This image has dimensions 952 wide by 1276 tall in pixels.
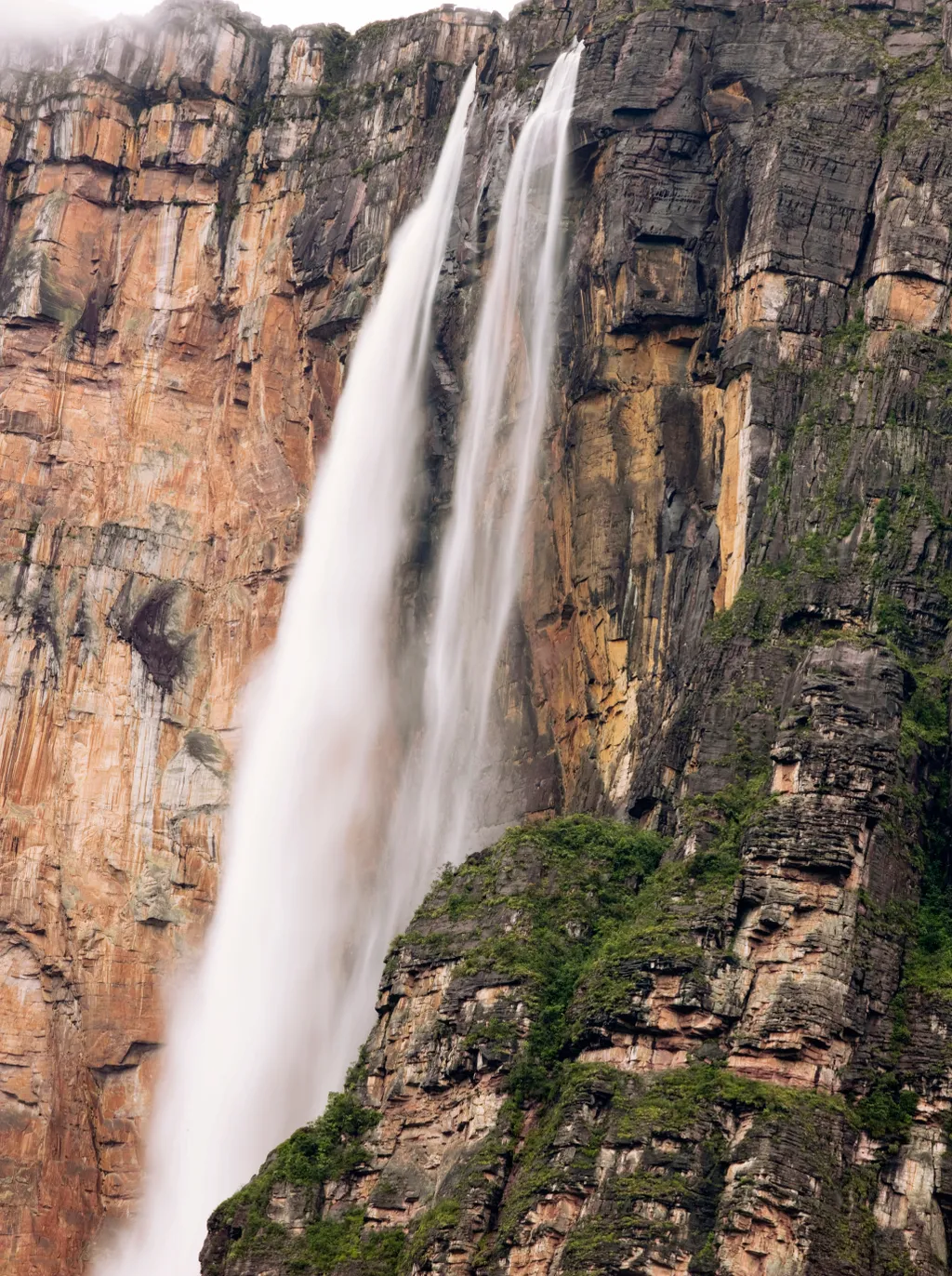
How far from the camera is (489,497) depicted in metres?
67.1

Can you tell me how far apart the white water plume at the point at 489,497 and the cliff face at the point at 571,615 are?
2.75 ft

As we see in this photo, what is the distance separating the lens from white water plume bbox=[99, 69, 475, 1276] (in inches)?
2537

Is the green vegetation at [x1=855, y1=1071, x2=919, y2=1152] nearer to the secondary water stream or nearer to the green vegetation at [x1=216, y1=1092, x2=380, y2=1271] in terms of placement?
the green vegetation at [x1=216, y1=1092, x2=380, y2=1271]

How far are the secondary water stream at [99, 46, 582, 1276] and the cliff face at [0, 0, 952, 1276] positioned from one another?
3.51 ft

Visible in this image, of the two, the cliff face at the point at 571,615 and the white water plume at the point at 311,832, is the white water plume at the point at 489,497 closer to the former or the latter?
the cliff face at the point at 571,615

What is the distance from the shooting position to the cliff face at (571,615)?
161 ft

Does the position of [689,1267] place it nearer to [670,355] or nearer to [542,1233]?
[542,1233]

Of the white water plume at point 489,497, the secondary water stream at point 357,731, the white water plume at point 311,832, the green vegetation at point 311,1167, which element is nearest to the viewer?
the green vegetation at point 311,1167

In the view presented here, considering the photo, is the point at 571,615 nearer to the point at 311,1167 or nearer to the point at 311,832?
the point at 311,832

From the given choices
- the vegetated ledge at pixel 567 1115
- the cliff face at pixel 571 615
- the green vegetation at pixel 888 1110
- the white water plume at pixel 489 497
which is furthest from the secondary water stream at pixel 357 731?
the green vegetation at pixel 888 1110

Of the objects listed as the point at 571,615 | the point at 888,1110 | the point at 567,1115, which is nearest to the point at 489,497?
the point at 571,615

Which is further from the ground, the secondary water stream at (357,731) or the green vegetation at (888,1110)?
the secondary water stream at (357,731)

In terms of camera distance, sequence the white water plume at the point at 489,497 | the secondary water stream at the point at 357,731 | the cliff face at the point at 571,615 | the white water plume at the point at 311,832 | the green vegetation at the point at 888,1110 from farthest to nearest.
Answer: the white water plume at the point at 489,497, the secondary water stream at the point at 357,731, the white water plume at the point at 311,832, the cliff face at the point at 571,615, the green vegetation at the point at 888,1110

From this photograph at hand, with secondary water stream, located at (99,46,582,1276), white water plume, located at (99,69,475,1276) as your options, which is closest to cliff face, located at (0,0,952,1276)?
secondary water stream, located at (99,46,582,1276)
